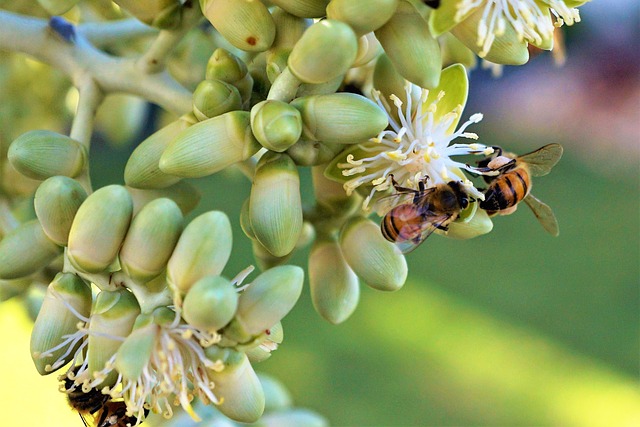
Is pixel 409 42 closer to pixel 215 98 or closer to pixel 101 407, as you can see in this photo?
pixel 215 98

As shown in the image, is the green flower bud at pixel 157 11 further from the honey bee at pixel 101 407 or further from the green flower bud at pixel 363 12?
the honey bee at pixel 101 407

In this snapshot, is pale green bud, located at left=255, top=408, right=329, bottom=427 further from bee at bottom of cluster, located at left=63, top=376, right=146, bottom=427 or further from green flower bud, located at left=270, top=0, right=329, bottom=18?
green flower bud, located at left=270, top=0, right=329, bottom=18

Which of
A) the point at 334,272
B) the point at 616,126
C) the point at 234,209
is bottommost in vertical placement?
the point at 616,126

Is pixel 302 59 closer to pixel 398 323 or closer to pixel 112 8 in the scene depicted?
pixel 112 8

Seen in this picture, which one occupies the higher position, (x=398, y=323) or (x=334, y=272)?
(x=334, y=272)

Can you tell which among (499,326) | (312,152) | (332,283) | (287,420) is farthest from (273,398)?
(499,326)

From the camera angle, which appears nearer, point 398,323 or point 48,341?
point 48,341

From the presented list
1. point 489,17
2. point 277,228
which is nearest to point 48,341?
point 277,228

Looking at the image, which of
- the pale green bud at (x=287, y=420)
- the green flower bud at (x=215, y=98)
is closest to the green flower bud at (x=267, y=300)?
the green flower bud at (x=215, y=98)
